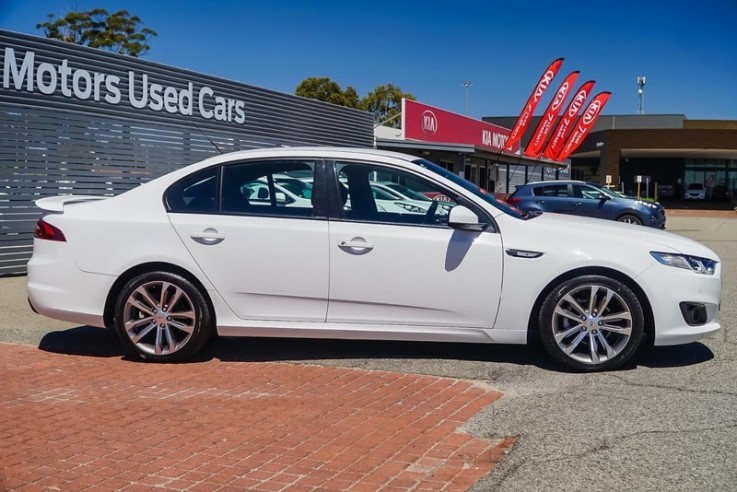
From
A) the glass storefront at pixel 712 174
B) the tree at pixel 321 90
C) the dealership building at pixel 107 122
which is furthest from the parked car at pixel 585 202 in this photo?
the glass storefront at pixel 712 174

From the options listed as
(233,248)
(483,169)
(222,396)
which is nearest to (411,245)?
(233,248)

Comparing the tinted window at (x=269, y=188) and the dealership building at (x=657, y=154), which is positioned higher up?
the dealership building at (x=657, y=154)

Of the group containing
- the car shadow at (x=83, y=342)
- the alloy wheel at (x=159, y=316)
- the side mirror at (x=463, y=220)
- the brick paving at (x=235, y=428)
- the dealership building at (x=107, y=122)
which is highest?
the dealership building at (x=107, y=122)

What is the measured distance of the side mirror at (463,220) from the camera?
5.28 meters

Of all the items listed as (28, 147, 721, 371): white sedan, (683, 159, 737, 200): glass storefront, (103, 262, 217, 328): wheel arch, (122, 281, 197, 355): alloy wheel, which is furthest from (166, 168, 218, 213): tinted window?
(683, 159, 737, 200): glass storefront

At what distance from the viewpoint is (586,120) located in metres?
41.2

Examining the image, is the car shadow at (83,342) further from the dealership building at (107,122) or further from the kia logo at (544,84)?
the kia logo at (544,84)

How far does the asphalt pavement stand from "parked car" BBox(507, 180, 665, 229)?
12.7m

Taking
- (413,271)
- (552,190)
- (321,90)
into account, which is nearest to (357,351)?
(413,271)

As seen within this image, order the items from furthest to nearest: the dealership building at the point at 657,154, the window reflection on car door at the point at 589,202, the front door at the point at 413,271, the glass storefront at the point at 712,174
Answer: the glass storefront at the point at 712,174, the dealership building at the point at 657,154, the window reflection on car door at the point at 589,202, the front door at the point at 413,271

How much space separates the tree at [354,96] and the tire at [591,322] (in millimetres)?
48318

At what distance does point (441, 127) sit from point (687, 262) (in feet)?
88.4

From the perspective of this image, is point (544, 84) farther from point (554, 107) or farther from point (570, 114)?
point (570, 114)

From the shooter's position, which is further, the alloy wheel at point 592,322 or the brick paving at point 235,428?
the alloy wheel at point 592,322
